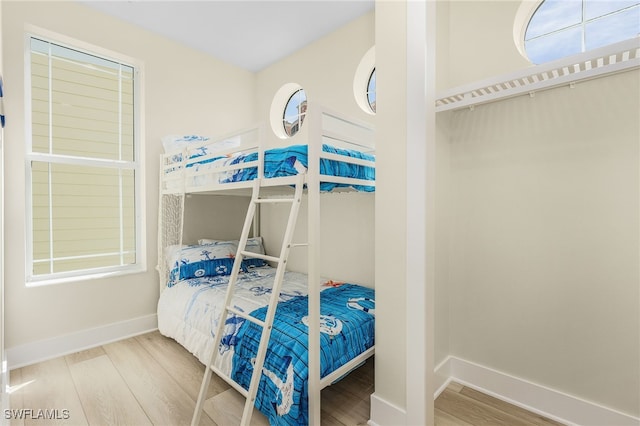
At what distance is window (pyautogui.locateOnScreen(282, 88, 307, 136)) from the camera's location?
335 cm

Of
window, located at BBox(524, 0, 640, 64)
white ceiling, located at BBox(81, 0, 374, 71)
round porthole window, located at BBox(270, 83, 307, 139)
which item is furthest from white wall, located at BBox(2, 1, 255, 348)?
window, located at BBox(524, 0, 640, 64)

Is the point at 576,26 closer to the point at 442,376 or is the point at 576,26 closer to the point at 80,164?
the point at 442,376

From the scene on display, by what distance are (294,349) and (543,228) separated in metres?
1.54

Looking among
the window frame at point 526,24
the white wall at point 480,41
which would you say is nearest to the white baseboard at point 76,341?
the white wall at point 480,41

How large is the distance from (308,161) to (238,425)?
146 cm

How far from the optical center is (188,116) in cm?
314

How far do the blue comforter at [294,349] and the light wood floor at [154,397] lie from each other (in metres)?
0.27

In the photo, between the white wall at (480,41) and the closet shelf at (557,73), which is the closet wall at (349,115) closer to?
the white wall at (480,41)

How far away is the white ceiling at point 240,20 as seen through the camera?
2.48 metres

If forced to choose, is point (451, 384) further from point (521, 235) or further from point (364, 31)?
point (364, 31)

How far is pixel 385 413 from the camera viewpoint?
1583 mm

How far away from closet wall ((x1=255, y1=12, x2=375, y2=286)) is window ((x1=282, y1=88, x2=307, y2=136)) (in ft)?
0.61

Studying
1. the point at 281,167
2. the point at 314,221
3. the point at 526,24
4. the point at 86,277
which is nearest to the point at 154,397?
the point at 86,277

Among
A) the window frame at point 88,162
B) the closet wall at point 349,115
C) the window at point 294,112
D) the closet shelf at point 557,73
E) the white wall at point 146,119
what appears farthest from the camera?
the window at point 294,112
